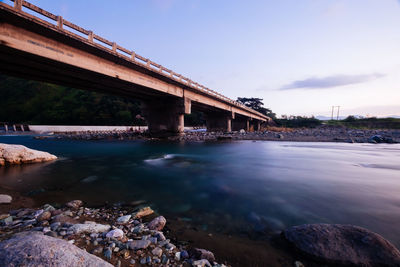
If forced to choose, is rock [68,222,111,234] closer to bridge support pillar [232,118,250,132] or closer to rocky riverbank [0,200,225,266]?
rocky riverbank [0,200,225,266]

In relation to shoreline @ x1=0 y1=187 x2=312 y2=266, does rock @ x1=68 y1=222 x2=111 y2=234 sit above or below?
above

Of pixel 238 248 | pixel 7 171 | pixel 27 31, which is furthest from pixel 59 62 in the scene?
pixel 238 248

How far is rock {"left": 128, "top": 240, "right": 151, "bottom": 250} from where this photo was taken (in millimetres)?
2184

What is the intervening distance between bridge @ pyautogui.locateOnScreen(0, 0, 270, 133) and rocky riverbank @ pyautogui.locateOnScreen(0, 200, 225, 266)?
32.6 ft

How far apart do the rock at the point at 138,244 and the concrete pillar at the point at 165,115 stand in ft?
62.8

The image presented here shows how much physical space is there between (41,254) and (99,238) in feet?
3.39

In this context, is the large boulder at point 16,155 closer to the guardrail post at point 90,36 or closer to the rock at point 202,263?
the guardrail post at point 90,36

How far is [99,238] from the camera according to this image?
7.72 ft

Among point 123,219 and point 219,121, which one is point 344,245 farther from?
point 219,121

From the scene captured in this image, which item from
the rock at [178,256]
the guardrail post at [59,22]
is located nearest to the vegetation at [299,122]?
the guardrail post at [59,22]

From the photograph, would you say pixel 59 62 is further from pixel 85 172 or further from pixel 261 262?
pixel 261 262

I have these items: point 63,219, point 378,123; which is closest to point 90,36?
point 63,219

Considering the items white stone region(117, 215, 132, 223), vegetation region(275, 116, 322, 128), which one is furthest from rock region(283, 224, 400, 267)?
vegetation region(275, 116, 322, 128)

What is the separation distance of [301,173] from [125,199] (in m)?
6.21
